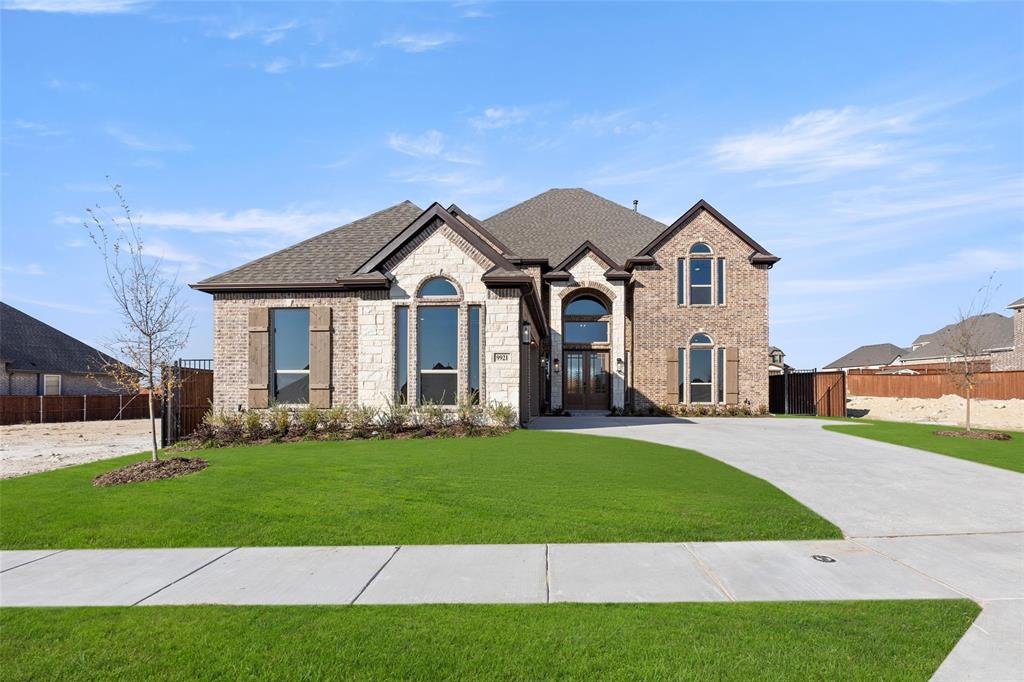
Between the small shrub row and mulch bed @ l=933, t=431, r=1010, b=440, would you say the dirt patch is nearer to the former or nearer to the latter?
the small shrub row

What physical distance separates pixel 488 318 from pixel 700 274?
43.7 ft

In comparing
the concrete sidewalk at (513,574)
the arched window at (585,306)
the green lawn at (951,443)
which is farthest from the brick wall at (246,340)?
the green lawn at (951,443)

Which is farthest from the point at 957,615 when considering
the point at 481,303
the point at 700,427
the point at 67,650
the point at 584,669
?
the point at 700,427

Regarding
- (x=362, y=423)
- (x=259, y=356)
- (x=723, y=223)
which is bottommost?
(x=362, y=423)

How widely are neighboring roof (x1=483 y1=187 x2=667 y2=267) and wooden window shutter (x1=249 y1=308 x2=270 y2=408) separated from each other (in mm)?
12497

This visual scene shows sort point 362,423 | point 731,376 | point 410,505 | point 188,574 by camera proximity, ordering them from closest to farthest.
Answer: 1. point 188,574
2. point 410,505
3. point 362,423
4. point 731,376

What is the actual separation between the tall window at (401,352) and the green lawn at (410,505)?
5.08m

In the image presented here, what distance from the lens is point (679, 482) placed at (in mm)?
8766

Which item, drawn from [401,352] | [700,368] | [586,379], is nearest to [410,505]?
[401,352]

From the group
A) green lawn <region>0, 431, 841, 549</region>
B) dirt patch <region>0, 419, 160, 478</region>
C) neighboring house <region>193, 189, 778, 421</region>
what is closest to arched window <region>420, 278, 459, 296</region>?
neighboring house <region>193, 189, 778, 421</region>

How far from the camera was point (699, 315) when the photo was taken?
989 inches

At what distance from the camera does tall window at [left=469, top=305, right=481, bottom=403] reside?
626 inches

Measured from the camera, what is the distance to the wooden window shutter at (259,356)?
1670 cm

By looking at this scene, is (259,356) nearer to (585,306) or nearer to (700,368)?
(585,306)
